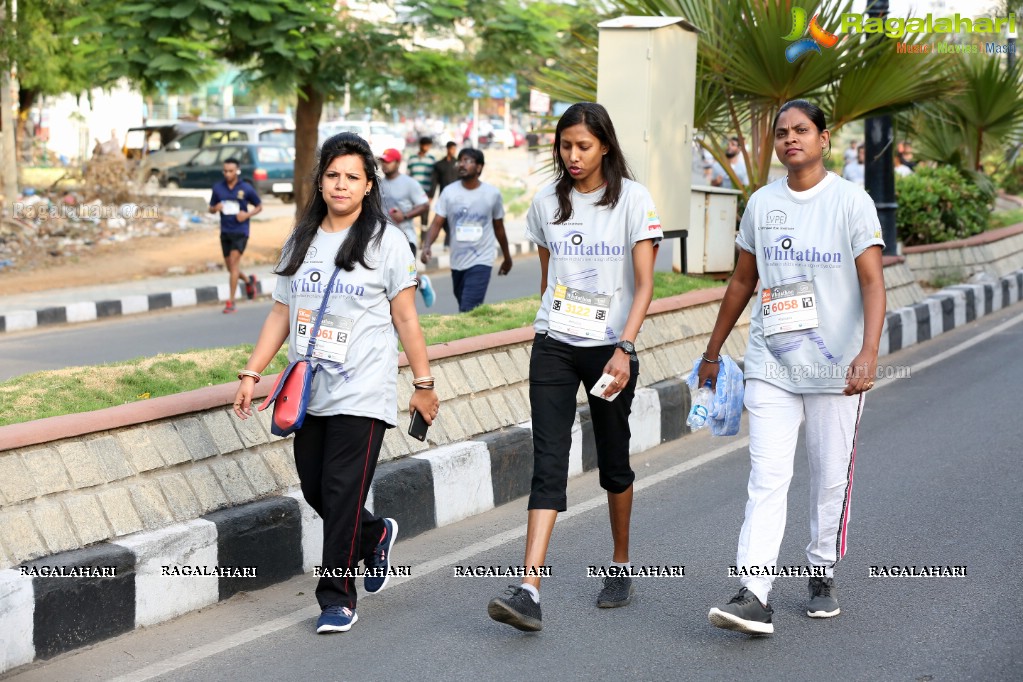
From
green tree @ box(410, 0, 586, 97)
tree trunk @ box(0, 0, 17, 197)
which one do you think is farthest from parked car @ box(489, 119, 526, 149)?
green tree @ box(410, 0, 586, 97)

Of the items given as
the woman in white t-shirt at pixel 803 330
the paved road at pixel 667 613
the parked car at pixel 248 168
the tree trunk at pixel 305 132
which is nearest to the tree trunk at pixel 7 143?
the tree trunk at pixel 305 132

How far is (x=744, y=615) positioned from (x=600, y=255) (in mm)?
1322

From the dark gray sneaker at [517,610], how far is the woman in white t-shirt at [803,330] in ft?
1.97

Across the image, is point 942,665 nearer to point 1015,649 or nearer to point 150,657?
point 1015,649

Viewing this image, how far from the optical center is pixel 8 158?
20.2 meters

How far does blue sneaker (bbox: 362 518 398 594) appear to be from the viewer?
498cm

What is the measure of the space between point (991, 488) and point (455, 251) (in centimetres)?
528

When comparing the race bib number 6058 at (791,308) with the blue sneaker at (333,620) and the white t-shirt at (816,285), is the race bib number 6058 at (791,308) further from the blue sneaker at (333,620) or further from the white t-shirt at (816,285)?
the blue sneaker at (333,620)

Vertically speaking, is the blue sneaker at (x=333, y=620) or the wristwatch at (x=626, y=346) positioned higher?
the wristwatch at (x=626, y=346)

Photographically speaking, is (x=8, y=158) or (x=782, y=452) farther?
(x=8, y=158)

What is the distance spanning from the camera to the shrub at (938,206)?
15188 millimetres

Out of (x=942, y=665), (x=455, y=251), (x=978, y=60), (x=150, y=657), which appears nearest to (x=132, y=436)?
(x=150, y=657)

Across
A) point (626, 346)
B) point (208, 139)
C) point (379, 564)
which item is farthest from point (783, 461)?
point (208, 139)

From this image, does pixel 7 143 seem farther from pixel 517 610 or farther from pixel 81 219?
pixel 517 610
